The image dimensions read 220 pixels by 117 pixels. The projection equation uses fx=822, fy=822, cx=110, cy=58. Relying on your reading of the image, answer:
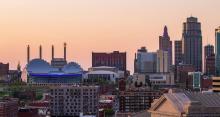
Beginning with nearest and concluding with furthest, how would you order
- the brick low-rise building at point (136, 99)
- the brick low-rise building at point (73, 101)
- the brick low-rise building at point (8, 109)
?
the brick low-rise building at point (8, 109) → the brick low-rise building at point (136, 99) → the brick low-rise building at point (73, 101)

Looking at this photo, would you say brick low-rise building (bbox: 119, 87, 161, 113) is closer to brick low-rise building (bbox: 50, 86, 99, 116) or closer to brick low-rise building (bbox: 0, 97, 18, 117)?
brick low-rise building (bbox: 50, 86, 99, 116)

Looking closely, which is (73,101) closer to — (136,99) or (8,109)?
(136,99)

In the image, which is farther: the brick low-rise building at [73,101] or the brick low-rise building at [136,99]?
the brick low-rise building at [73,101]

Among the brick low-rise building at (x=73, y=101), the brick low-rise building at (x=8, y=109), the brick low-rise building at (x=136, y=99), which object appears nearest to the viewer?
the brick low-rise building at (x=8, y=109)

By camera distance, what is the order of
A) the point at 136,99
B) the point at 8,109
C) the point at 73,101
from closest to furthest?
the point at 8,109, the point at 73,101, the point at 136,99

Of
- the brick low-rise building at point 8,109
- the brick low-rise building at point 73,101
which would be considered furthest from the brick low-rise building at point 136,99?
the brick low-rise building at point 8,109

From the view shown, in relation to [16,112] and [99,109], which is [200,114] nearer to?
[16,112]

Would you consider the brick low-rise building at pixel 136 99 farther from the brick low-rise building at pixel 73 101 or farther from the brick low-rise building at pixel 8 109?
the brick low-rise building at pixel 8 109

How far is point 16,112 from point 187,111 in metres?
58.8

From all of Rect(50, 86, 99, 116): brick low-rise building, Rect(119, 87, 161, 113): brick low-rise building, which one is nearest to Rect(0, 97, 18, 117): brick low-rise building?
Rect(50, 86, 99, 116): brick low-rise building

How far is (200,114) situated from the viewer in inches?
2024

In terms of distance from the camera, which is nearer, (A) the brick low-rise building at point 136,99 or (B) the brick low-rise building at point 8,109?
(B) the brick low-rise building at point 8,109

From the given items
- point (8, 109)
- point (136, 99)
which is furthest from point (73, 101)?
point (8, 109)

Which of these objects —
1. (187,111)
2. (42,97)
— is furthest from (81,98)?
(187,111)
